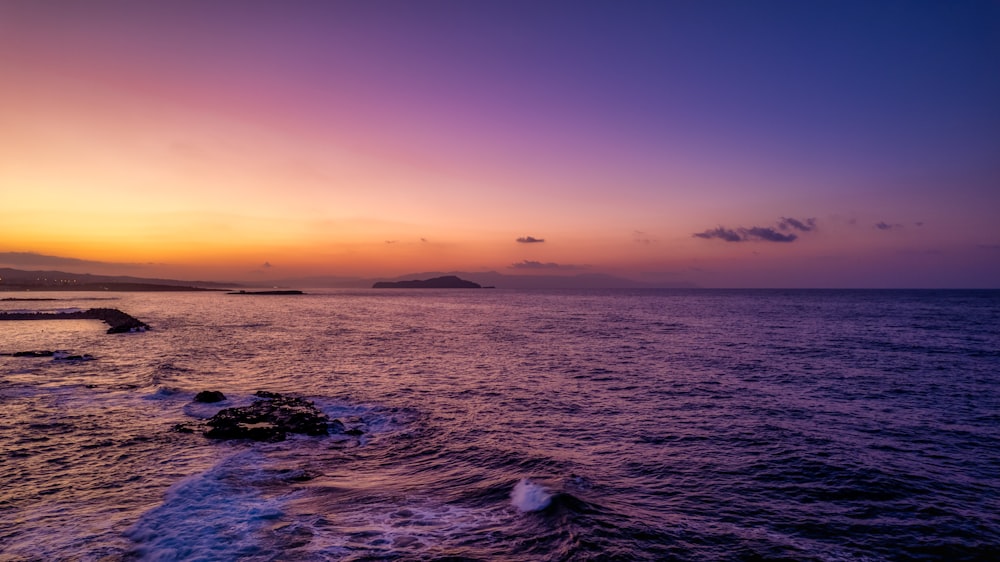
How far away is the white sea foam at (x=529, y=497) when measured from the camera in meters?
16.1

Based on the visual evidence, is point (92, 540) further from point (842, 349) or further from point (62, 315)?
point (62, 315)

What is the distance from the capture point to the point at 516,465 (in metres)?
20.2

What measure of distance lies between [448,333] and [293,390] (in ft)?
138

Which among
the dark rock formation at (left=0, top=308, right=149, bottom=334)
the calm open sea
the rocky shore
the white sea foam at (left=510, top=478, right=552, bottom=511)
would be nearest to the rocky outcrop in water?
the calm open sea

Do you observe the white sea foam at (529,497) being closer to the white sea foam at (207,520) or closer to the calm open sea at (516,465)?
the calm open sea at (516,465)

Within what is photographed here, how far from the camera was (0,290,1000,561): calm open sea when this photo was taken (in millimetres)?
13891

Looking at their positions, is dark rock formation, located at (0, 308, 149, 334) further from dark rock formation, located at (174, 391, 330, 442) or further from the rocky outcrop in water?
dark rock formation, located at (174, 391, 330, 442)

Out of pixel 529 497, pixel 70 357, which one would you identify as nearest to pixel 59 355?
pixel 70 357

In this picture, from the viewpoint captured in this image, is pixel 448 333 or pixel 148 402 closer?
pixel 148 402

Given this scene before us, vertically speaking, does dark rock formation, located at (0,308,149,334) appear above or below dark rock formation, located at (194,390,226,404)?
below

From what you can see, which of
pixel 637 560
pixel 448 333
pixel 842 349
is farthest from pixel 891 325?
pixel 637 560

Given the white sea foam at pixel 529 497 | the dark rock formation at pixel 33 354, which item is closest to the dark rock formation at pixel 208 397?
the white sea foam at pixel 529 497

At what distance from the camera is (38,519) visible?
14.5 metres

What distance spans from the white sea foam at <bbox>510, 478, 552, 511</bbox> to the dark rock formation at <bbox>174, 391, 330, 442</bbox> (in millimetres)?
11374
